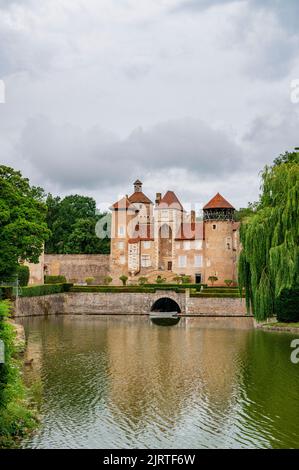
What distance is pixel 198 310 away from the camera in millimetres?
46062

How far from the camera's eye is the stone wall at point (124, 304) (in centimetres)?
4522

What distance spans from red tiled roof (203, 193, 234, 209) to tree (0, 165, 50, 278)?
68.2ft

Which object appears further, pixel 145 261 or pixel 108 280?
pixel 145 261

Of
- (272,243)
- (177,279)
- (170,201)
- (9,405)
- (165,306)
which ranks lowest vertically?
(9,405)

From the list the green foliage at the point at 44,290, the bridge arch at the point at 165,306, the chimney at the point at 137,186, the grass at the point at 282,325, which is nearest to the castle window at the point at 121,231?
the chimney at the point at 137,186

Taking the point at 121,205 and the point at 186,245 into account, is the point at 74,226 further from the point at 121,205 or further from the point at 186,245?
→ the point at 186,245

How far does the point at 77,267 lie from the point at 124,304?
49.6 feet

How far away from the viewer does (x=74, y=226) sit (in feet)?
229

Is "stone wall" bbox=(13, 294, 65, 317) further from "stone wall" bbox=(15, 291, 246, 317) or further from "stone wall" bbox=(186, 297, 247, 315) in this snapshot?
"stone wall" bbox=(186, 297, 247, 315)

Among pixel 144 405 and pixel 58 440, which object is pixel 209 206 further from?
pixel 58 440

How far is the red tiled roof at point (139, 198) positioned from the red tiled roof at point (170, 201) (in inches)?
110

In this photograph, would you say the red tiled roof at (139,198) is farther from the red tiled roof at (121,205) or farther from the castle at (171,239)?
the red tiled roof at (121,205)

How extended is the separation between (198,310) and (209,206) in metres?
12.7

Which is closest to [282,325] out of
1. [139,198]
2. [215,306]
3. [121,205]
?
[215,306]
